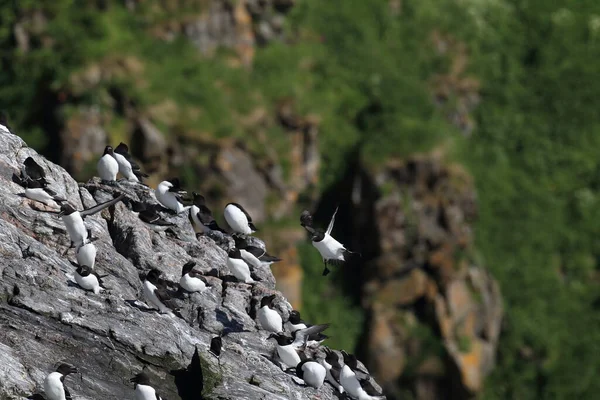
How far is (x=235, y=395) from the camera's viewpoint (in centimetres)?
1838

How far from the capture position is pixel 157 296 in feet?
61.5

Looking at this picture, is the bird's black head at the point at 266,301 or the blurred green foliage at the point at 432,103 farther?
the blurred green foliage at the point at 432,103

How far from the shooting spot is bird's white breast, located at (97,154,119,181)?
21783 millimetres

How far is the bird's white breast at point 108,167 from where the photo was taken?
2178cm

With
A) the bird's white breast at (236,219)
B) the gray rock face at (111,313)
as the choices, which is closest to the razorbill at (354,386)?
the gray rock face at (111,313)

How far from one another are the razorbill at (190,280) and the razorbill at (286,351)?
1.31 metres

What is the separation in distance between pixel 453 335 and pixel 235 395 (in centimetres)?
2096

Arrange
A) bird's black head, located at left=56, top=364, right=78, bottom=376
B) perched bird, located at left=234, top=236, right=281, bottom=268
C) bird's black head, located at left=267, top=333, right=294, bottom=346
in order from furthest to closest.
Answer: perched bird, located at left=234, top=236, right=281, bottom=268 → bird's black head, located at left=267, top=333, right=294, bottom=346 → bird's black head, located at left=56, top=364, right=78, bottom=376

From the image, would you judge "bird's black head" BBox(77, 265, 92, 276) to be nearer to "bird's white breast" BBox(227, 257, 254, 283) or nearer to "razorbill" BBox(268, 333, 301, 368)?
"bird's white breast" BBox(227, 257, 254, 283)

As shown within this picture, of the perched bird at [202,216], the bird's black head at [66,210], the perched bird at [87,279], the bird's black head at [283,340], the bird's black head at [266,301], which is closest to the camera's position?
the perched bird at [87,279]

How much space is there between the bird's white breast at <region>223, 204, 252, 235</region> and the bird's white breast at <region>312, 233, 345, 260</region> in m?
1.29

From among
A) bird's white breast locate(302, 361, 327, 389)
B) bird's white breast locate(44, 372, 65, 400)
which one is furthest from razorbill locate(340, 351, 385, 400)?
bird's white breast locate(44, 372, 65, 400)

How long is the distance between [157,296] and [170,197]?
336 cm

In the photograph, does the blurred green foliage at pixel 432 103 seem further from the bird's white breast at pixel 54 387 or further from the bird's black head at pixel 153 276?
the bird's white breast at pixel 54 387
